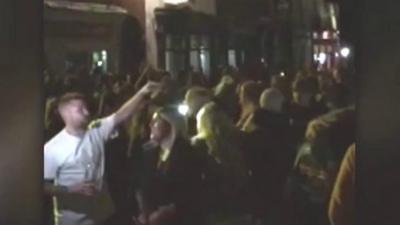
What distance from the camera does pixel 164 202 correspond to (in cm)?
226

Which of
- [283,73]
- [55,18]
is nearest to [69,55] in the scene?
[55,18]

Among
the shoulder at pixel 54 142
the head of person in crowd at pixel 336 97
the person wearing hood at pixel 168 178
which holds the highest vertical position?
the head of person in crowd at pixel 336 97

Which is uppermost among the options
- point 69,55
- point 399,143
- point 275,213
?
point 69,55

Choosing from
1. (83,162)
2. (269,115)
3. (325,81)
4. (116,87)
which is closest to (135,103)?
(116,87)

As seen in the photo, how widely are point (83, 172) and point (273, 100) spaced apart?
410 millimetres

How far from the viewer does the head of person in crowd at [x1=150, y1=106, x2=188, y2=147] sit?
223 cm

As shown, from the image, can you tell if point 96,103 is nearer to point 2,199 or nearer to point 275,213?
point 2,199

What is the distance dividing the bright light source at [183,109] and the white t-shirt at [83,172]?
14 cm

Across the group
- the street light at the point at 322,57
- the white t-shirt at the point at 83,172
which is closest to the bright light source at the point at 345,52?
the street light at the point at 322,57

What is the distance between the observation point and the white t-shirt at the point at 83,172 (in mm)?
2199

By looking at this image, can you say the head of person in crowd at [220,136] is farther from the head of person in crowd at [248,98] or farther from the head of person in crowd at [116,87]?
the head of person in crowd at [116,87]

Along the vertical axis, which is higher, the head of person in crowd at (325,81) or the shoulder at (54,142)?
the head of person in crowd at (325,81)

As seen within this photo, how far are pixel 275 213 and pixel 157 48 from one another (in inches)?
16.2

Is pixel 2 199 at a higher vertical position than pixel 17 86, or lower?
lower
